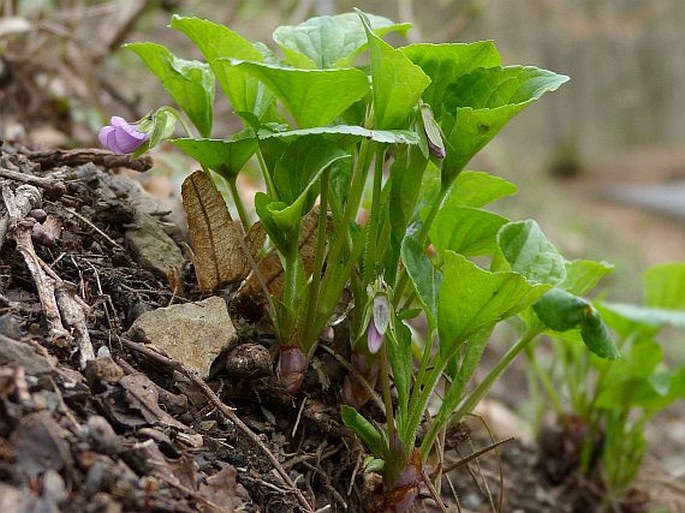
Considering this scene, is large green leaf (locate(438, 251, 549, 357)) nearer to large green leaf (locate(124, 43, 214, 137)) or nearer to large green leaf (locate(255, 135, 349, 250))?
large green leaf (locate(255, 135, 349, 250))

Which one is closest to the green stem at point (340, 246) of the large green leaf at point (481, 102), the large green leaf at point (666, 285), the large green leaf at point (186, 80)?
the large green leaf at point (481, 102)

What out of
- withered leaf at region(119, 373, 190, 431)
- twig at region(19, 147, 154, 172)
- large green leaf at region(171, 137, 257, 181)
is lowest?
withered leaf at region(119, 373, 190, 431)

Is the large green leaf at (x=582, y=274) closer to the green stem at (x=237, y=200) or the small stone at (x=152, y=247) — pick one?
the green stem at (x=237, y=200)

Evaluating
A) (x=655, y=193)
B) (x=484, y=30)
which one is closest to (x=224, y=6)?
(x=484, y=30)

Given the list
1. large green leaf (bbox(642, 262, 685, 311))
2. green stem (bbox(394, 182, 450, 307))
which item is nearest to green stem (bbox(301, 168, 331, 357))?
green stem (bbox(394, 182, 450, 307))

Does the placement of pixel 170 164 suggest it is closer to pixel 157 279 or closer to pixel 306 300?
pixel 157 279

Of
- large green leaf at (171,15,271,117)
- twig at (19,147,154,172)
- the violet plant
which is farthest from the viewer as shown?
the violet plant
